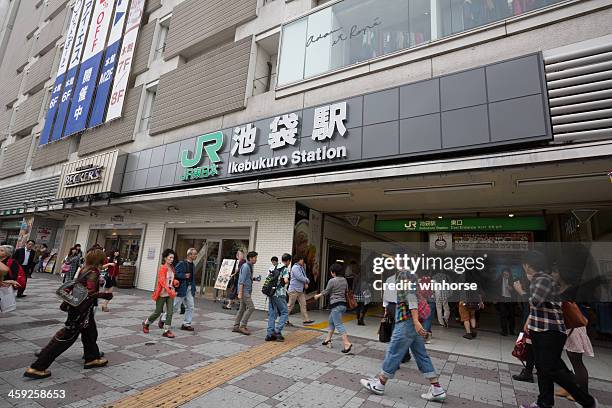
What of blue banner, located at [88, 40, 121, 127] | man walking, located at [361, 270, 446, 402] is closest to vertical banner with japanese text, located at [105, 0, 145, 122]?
blue banner, located at [88, 40, 121, 127]

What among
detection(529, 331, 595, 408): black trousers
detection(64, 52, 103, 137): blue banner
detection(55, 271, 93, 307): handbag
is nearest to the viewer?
detection(529, 331, 595, 408): black trousers

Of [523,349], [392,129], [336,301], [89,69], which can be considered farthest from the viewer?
[89,69]

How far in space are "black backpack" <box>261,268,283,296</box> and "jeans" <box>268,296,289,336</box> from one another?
0.16 m

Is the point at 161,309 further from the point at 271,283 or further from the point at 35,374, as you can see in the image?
the point at 35,374

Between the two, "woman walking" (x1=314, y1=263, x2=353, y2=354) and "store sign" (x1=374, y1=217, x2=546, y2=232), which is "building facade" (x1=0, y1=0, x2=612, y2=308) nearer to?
"store sign" (x1=374, y1=217, x2=546, y2=232)

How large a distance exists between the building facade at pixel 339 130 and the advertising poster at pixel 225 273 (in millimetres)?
830

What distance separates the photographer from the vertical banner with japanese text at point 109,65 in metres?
17.3

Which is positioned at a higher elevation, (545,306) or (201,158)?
(201,158)

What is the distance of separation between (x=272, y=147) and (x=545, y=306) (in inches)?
305

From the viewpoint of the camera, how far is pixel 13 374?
13.0ft

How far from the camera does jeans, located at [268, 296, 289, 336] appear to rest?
6.57 metres

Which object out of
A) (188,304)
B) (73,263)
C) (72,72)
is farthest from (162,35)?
(188,304)

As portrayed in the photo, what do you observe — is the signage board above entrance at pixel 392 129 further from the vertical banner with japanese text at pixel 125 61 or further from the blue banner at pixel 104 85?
the blue banner at pixel 104 85

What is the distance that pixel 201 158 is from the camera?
11461 millimetres
